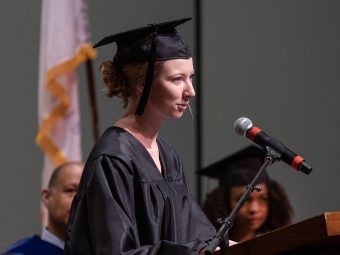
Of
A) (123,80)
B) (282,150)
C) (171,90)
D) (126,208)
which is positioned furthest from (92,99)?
(282,150)

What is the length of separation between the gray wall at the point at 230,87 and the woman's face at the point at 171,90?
2851 mm

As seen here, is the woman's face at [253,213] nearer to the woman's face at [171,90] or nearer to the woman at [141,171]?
the woman at [141,171]

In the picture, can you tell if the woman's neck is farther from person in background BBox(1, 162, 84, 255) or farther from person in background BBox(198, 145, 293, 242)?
person in background BBox(198, 145, 293, 242)

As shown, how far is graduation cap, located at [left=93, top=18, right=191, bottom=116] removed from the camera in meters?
2.34

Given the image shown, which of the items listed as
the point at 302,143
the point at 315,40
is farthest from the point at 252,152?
the point at 315,40

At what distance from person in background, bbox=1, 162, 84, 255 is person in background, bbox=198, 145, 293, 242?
86 cm

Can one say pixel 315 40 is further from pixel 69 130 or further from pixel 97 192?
pixel 97 192

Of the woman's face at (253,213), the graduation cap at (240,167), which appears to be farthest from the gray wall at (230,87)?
the woman's face at (253,213)

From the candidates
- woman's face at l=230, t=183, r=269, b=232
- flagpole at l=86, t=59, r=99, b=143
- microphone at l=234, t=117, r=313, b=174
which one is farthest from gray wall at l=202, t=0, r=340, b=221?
microphone at l=234, t=117, r=313, b=174

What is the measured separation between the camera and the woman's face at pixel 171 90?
2.33 metres

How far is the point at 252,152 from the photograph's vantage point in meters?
4.52

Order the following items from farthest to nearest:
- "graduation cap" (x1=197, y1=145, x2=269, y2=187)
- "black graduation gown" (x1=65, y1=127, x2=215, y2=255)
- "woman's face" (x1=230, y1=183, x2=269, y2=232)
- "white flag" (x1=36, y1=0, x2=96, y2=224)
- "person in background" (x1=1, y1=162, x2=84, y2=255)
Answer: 1. "white flag" (x1=36, y1=0, x2=96, y2=224)
2. "graduation cap" (x1=197, y1=145, x2=269, y2=187)
3. "woman's face" (x1=230, y1=183, x2=269, y2=232)
4. "person in background" (x1=1, y1=162, x2=84, y2=255)
5. "black graduation gown" (x1=65, y1=127, x2=215, y2=255)

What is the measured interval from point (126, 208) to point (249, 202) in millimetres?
2145

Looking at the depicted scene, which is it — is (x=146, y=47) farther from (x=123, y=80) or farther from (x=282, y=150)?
(x=282, y=150)
